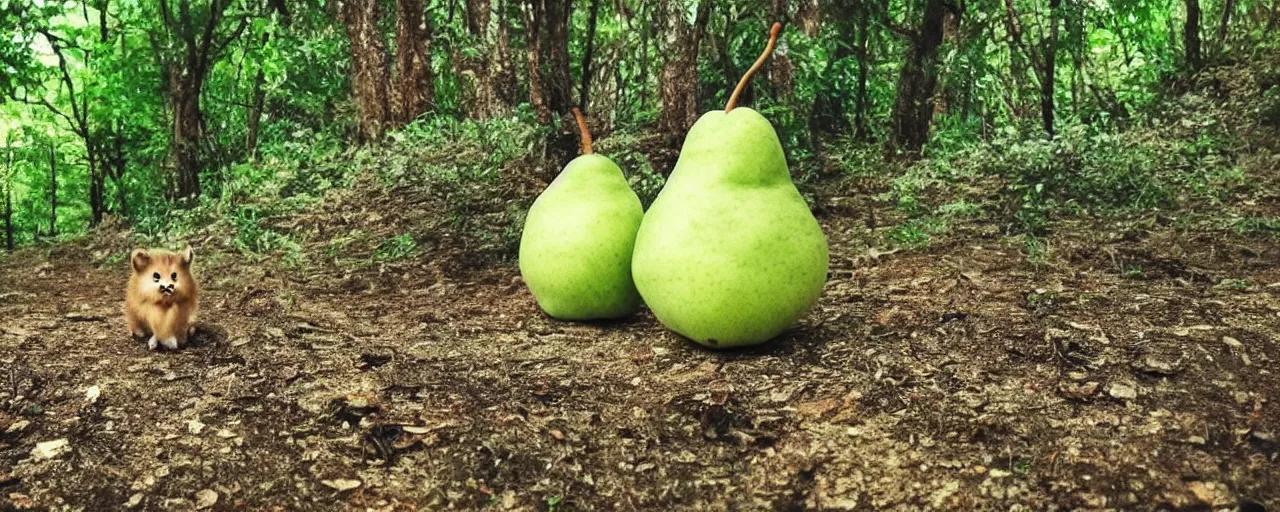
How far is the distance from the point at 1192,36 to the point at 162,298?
22.8ft

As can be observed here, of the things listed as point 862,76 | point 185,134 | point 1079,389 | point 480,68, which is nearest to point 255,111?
point 185,134

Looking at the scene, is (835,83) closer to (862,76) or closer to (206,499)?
(862,76)

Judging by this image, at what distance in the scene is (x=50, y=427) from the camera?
2.90 meters

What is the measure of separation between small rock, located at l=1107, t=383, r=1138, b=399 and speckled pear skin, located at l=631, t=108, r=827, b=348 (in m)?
0.95

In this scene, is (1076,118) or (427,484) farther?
(1076,118)

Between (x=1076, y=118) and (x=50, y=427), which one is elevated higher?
(x=1076, y=118)

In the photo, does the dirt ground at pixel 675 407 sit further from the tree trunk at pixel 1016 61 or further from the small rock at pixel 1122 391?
the tree trunk at pixel 1016 61

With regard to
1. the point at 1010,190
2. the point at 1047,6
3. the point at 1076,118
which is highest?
the point at 1047,6

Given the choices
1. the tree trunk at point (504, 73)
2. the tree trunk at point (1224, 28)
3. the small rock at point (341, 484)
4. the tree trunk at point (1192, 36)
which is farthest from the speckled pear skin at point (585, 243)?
the tree trunk at point (1224, 28)

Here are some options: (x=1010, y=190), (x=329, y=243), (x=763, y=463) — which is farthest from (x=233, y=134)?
(x=763, y=463)

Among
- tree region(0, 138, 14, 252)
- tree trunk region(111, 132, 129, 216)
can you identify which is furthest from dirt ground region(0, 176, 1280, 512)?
tree trunk region(111, 132, 129, 216)

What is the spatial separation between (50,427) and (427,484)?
121cm

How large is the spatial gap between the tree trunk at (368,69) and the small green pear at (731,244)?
173 inches

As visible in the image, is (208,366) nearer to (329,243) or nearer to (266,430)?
(266,430)
